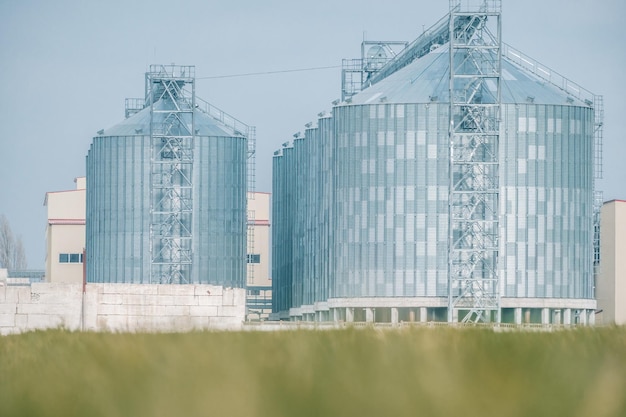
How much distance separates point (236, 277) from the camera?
128 m

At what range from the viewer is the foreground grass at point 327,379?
546 inches

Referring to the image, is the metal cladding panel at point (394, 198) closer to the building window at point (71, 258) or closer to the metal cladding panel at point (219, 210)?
the metal cladding panel at point (219, 210)

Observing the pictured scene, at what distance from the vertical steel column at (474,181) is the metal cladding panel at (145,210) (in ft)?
87.2

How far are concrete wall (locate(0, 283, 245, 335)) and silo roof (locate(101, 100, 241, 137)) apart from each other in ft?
127

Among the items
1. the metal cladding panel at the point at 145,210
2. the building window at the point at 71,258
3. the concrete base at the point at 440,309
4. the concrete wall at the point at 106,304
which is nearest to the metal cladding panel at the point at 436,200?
the concrete base at the point at 440,309

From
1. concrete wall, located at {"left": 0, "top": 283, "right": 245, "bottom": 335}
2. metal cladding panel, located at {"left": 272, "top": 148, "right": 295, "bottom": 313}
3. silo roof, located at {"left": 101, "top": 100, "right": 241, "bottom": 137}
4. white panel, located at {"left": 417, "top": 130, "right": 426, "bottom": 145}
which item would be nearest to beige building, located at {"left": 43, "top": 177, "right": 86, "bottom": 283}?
metal cladding panel, located at {"left": 272, "top": 148, "right": 295, "bottom": 313}

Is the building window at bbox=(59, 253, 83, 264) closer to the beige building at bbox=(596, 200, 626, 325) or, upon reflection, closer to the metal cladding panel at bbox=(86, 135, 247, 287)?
the metal cladding panel at bbox=(86, 135, 247, 287)

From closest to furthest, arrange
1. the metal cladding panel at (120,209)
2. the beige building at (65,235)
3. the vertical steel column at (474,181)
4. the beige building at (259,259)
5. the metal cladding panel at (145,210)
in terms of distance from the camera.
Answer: the vertical steel column at (474,181)
the metal cladding panel at (120,209)
the metal cladding panel at (145,210)
the beige building at (65,235)
the beige building at (259,259)

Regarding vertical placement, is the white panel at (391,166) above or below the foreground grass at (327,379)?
above

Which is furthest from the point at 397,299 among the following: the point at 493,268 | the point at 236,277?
the point at 236,277

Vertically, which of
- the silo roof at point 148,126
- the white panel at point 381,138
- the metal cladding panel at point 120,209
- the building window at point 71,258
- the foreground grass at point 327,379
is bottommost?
the foreground grass at point 327,379

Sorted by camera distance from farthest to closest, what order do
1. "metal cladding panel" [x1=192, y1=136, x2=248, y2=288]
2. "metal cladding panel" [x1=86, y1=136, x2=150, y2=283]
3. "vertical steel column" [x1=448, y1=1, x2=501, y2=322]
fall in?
1. "metal cladding panel" [x1=192, y1=136, x2=248, y2=288]
2. "metal cladding panel" [x1=86, y1=136, x2=150, y2=283]
3. "vertical steel column" [x1=448, y1=1, x2=501, y2=322]

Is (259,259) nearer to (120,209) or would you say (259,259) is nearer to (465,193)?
(120,209)

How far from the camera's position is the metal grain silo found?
122 meters
